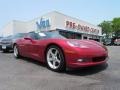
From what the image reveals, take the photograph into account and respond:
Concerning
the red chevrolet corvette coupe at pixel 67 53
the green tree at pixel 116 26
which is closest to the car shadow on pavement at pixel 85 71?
the red chevrolet corvette coupe at pixel 67 53

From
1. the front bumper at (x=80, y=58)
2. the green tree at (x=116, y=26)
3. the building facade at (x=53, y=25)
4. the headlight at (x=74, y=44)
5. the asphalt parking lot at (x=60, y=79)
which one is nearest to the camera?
the asphalt parking lot at (x=60, y=79)

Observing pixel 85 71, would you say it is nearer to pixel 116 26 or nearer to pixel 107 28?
pixel 116 26

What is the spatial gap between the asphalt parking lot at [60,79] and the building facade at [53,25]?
58.0ft

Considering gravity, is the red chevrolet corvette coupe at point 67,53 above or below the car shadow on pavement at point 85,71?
above

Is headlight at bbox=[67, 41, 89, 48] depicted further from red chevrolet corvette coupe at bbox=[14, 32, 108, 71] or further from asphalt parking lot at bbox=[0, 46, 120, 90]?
asphalt parking lot at bbox=[0, 46, 120, 90]

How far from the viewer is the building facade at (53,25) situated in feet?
88.7

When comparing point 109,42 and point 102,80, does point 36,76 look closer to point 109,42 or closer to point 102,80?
point 102,80

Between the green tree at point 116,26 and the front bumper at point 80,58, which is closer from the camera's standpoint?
the front bumper at point 80,58

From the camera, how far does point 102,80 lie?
4.29 metres

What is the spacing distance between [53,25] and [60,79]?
74.2ft

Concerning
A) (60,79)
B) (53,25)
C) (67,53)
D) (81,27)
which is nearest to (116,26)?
(81,27)

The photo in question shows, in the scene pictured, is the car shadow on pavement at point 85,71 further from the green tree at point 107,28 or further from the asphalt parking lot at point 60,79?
the green tree at point 107,28

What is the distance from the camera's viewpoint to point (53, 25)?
87.8 ft

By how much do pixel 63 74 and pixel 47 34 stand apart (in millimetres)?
1937
